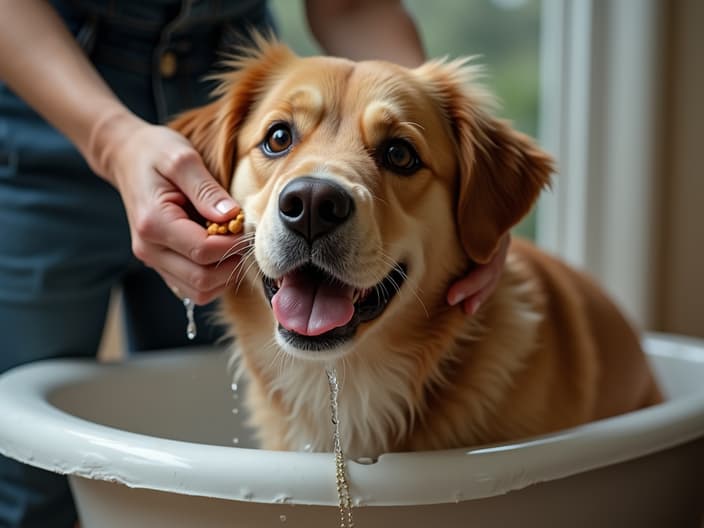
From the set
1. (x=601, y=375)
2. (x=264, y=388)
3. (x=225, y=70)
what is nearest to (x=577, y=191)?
(x=601, y=375)

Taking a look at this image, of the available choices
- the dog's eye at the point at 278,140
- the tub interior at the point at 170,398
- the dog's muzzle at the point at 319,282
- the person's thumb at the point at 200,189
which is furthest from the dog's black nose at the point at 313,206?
the tub interior at the point at 170,398

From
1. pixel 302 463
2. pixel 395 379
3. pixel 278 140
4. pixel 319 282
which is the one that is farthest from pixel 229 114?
pixel 302 463

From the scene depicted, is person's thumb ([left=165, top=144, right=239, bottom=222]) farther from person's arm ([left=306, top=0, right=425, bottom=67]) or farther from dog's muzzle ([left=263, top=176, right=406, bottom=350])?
person's arm ([left=306, top=0, right=425, bottom=67])

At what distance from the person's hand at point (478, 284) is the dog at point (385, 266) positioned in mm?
24

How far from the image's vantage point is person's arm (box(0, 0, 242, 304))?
105 cm

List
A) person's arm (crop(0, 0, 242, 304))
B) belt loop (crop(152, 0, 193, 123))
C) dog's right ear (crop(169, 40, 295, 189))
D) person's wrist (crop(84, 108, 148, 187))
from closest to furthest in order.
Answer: person's arm (crop(0, 0, 242, 304))
person's wrist (crop(84, 108, 148, 187))
dog's right ear (crop(169, 40, 295, 189))
belt loop (crop(152, 0, 193, 123))

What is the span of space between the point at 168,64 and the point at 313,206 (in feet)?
2.19

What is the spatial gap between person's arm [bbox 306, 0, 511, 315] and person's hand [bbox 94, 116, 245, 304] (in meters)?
0.54

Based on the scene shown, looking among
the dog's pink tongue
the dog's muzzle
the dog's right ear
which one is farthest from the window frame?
the dog's pink tongue

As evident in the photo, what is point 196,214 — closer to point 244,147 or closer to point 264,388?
point 244,147

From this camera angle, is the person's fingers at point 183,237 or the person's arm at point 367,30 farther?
the person's arm at point 367,30

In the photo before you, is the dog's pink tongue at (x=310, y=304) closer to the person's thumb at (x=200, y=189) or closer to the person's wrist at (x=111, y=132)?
the person's thumb at (x=200, y=189)

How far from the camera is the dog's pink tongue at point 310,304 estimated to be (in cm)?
103

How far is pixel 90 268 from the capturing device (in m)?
1.50
